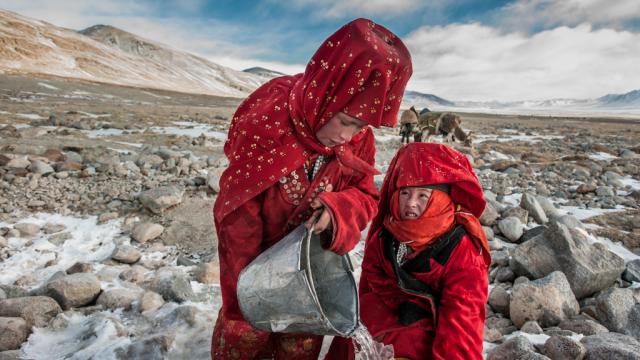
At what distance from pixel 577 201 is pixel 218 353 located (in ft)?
19.3

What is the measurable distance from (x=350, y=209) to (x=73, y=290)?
216 cm

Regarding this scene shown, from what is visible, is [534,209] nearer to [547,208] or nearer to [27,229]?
[547,208]

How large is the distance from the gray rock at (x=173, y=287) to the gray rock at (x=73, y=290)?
36 cm

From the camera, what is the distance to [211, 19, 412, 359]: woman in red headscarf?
4.27 ft

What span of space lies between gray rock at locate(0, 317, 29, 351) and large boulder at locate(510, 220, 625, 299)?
136 inches

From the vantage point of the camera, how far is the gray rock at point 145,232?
3.62m

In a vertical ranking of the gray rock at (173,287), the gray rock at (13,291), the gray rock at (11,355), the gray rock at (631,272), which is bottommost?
the gray rock at (13,291)

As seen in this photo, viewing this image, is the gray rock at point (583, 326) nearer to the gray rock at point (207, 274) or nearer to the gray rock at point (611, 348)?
the gray rock at point (611, 348)

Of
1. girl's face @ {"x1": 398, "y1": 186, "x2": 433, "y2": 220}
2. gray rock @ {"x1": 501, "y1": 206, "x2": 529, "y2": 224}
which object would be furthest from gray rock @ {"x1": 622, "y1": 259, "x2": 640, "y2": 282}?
girl's face @ {"x1": 398, "y1": 186, "x2": 433, "y2": 220}

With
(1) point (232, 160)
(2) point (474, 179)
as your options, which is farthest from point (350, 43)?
(2) point (474, 179)

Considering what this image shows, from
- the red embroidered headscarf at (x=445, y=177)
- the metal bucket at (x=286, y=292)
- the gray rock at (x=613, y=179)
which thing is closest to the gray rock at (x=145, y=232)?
the red embroidered headscarf at (x=445, y=177)

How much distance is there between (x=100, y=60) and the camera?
6069 cm

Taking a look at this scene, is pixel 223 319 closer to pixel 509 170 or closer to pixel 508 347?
pixel 508 347

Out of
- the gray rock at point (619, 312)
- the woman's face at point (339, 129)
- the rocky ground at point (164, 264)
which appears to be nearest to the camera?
the woman's face at point (339, 129)
